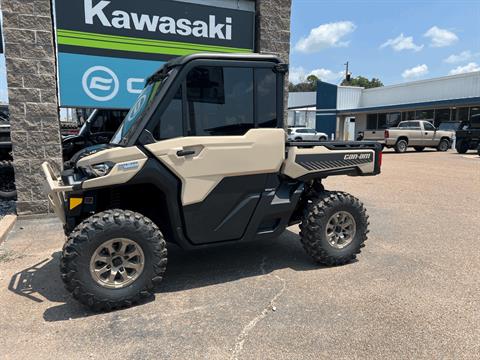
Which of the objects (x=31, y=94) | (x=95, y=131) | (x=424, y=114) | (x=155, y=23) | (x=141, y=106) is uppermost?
(x=155, y=23)

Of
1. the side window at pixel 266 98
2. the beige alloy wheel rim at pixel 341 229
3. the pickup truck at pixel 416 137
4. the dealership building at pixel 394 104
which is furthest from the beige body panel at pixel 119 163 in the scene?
the dealership building at pixel 394 104

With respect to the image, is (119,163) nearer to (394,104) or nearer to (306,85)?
(394,104)

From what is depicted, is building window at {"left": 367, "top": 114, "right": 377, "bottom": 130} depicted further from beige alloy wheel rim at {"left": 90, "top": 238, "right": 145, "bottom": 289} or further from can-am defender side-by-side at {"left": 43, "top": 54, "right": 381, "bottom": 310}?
beige alloy wheel rim at {"left": 90, "top": 238, "right": 145, "bottom": 289}

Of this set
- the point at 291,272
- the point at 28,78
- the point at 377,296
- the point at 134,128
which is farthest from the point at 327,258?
the point at 28,78

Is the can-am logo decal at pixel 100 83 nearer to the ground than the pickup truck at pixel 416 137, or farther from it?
farther from it

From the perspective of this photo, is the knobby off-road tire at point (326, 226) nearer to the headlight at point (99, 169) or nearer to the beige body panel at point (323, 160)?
the beige body panel at point (323, 160)

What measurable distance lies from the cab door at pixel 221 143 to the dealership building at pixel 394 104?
19983 millimetres

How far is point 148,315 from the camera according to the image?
3.44m

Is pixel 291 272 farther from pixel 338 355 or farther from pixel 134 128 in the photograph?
pixel 134 128

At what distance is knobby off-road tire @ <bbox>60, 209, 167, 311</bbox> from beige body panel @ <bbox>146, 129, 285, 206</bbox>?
53 centimetres

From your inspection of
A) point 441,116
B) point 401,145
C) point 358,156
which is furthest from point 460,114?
point 358,156

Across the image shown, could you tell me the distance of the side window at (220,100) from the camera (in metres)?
Answer: 3.79

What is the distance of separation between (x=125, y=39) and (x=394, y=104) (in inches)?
1315

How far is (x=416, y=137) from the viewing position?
22.4m
